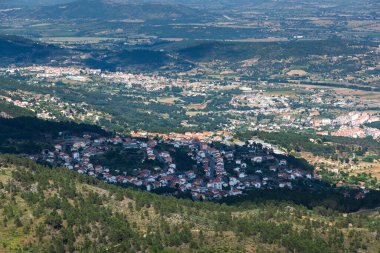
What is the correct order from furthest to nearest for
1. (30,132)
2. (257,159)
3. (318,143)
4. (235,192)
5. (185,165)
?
(318,143) → (30,132) → (257,159) → (185,165) → (235,192)

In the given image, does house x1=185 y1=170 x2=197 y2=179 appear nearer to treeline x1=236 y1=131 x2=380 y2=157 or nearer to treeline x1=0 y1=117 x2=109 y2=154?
treeline x1=0 y1=117 x2=109 y2=154

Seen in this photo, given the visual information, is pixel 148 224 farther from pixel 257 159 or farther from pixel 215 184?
pixel 257 159

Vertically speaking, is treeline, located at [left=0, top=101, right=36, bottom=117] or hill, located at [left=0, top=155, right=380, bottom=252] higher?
hill, located at [left=0, top=155, right=380, bottom=252]

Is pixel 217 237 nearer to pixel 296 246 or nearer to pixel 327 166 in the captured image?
pixel 296 246

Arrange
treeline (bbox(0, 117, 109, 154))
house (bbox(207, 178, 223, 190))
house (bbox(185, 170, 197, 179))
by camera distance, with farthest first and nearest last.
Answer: treeline (bbox(0, 117, 109, 154)) < house (bbox(185, 170, 197, 179)) < house (bbox(207, 178, 223, 190))

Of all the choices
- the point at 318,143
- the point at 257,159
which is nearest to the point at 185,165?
the point at 257,159

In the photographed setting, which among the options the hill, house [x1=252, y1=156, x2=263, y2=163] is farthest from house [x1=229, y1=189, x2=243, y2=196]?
the hill

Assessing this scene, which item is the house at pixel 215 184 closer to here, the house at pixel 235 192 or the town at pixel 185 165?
the town at pixel 185 165

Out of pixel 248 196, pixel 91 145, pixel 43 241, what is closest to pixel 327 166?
pixel 248 196
